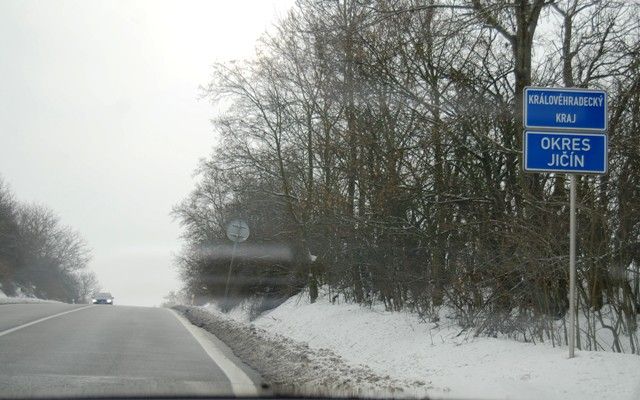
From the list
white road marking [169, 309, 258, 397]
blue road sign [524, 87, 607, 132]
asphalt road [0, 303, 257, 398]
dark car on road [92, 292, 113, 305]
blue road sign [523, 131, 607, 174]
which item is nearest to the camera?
asphalt road [0, 303, 257, 398]

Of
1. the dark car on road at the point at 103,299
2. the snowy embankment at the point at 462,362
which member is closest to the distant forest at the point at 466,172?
the snowy embankment at the point at 462,362

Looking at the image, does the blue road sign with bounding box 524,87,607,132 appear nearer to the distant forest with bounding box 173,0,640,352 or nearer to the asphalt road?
the distant forest with bounding box 173,0,640,352

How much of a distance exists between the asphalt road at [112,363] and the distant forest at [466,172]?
3.94m

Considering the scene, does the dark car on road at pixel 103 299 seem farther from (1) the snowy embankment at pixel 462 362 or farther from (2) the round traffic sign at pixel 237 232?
(1) the snowy embankment at pixel 462 362

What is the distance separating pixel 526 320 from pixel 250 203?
1593 centimetres

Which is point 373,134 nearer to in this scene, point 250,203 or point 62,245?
point 250,203

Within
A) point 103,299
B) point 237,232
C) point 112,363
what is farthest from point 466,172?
point 103,299

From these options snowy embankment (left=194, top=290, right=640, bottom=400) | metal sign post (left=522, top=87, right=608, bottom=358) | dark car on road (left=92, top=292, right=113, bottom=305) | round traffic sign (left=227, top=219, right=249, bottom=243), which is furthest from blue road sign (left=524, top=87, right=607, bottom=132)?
dark car on road (left=92, top=292, right=113, bottom=305)

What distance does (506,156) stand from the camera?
485 inches

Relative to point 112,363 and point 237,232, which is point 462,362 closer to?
point 112,363

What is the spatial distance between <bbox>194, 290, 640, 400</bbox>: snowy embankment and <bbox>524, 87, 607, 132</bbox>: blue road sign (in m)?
2.78

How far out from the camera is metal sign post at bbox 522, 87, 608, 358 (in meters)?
8.60

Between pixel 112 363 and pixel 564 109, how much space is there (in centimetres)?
721

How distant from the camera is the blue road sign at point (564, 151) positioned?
8.58 meters
